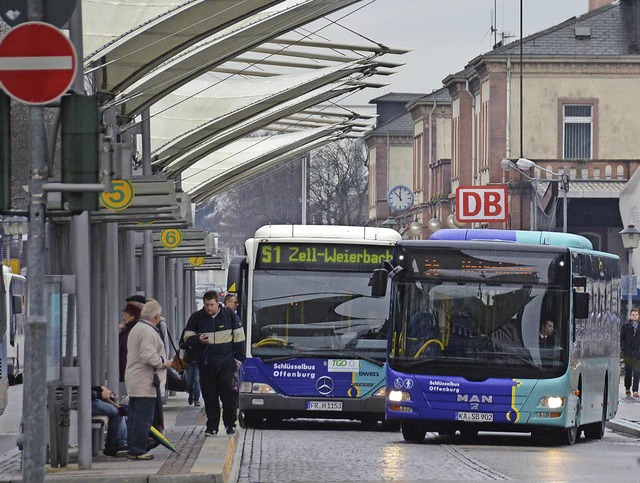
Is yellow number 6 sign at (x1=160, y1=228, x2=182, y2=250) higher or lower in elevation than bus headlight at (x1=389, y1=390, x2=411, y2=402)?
higher

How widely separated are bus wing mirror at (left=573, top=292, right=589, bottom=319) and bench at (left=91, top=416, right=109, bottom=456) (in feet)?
20.1

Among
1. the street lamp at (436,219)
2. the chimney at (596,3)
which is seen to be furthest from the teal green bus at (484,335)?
the chimney at (596,3)

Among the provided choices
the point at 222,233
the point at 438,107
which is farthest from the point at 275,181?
the point at 438,107

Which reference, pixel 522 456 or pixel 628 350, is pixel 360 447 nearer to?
pixel 522 456

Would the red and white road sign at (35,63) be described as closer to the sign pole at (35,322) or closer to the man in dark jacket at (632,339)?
the sign pole at (35,322)

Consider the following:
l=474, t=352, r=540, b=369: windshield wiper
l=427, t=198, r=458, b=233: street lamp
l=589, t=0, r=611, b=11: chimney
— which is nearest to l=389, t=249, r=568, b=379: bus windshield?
l=474, t=352, r=540, b=369: windshield wiper

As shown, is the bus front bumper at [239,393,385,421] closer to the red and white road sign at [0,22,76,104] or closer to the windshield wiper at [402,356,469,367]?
the windshield wiper at [402,356,469,367]

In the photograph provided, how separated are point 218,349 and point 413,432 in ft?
8.30

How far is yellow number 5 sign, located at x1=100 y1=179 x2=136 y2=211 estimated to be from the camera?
1695 centimetres

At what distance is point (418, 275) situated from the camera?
20562mm

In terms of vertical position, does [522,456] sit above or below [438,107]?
below

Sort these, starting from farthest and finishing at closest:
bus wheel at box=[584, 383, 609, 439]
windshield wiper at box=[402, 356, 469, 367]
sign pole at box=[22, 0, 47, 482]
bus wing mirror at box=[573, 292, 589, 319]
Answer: bus wheel at box=[584, 383, 609, 439]
bus wing mirror at box=[573, 292, 589, 319]
windshield wiper at box=[402, 356, 469, 367]
sign pole at box=[22, 0, 47, 482]

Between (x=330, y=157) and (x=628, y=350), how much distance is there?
7924 centimetres

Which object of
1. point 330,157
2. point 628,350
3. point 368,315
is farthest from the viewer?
point 330,157
